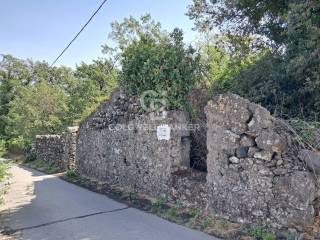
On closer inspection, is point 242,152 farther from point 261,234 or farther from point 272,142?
point 261,234

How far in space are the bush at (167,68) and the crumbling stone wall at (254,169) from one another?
1741 millimetres

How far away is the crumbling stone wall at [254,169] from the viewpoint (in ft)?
18.3

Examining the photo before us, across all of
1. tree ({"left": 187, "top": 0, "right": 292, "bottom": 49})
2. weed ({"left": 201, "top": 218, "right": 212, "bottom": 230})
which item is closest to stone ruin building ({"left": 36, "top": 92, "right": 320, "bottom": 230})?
weed ({"left": 201, "top": 218, "right": 212, "bottom": 230})

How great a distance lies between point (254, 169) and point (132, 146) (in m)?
4.77

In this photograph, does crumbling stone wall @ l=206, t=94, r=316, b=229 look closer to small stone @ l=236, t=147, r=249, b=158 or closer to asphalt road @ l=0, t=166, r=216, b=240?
small stone @ l=236, t=147, r=249, b=158

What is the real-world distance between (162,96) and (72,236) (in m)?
4.11

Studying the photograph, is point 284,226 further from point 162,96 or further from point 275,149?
point 162,96

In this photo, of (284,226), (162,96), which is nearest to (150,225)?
(284,226)

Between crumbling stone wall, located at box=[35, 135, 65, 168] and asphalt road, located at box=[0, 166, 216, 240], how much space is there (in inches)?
347

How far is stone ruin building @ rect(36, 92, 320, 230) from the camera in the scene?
568 centimetres

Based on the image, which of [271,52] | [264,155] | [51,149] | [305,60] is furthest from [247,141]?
[51,149]

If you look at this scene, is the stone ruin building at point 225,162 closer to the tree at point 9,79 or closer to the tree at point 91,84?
the tree at point 91,84

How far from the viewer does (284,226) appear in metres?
5.70

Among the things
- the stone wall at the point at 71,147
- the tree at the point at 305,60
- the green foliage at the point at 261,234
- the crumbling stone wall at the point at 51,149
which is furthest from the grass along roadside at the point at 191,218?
the crumbling stone wall at the point at 51,149
